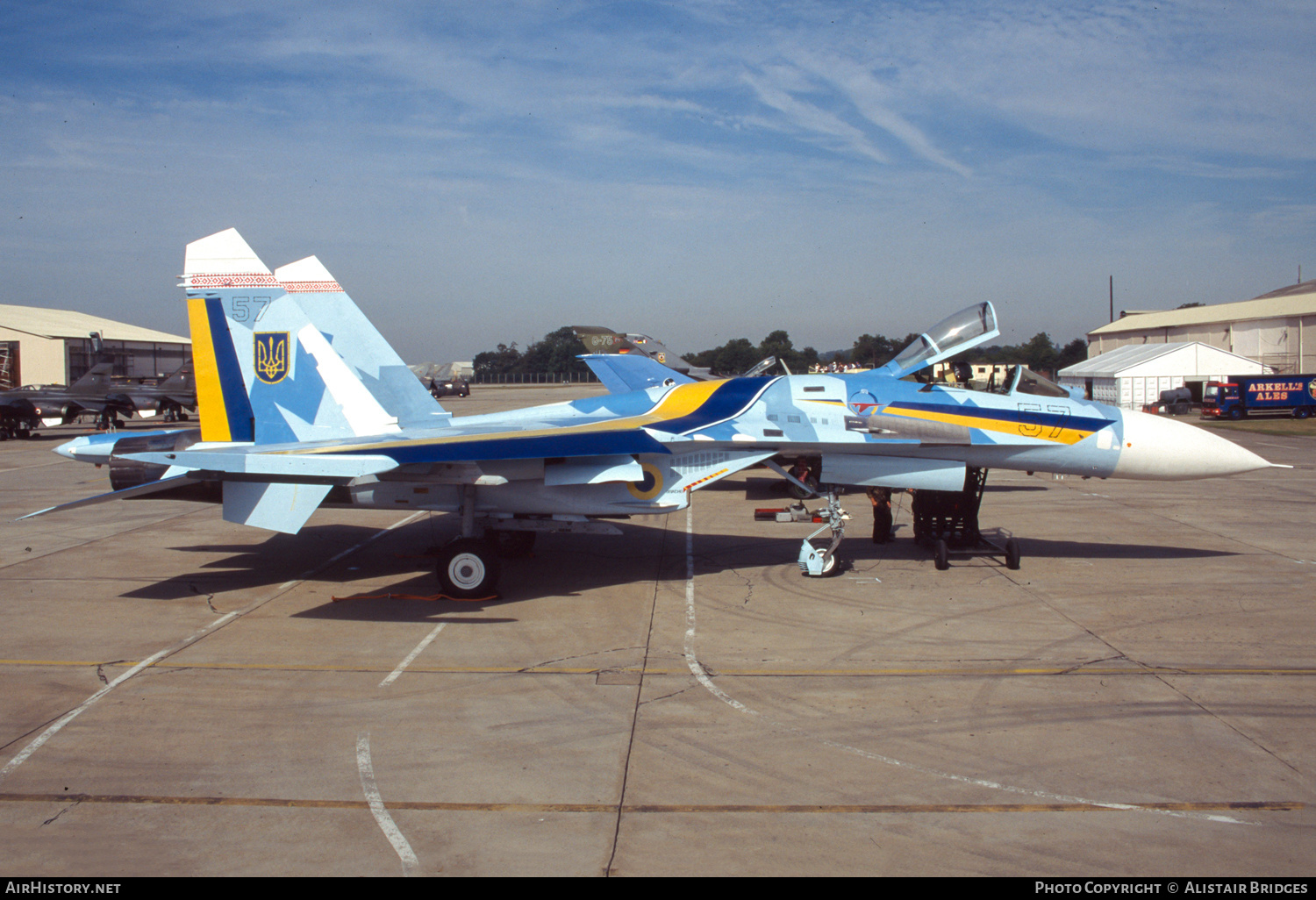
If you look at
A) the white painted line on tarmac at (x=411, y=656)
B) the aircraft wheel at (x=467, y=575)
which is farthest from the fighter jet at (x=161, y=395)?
the white painted line on tarmac at (x=411, y=656)

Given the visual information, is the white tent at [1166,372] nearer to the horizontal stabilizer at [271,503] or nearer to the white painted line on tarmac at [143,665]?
the white painted line on tarmac at [143,665]

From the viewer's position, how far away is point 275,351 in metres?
10.9

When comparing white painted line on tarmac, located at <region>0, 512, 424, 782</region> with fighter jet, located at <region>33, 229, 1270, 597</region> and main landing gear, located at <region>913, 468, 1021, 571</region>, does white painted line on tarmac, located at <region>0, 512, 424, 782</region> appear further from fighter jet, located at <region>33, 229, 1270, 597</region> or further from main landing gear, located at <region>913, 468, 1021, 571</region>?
main landing gear, located at <region>913, 468, 1021, 571</region>

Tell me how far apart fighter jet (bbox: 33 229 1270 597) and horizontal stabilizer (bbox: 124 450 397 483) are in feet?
0.09

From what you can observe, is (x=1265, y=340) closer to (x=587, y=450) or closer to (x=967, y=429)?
(x=967, y=429)

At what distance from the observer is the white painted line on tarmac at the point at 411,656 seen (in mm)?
7059

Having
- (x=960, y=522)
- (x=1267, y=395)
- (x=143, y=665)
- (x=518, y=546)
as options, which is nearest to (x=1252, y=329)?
(x=1267, y=395)

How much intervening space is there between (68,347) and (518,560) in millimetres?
62271

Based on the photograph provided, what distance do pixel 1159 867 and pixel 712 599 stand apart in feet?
18.5

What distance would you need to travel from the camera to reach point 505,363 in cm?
13550

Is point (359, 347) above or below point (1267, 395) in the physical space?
above

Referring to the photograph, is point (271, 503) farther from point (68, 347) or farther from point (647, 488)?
point (68, 347)

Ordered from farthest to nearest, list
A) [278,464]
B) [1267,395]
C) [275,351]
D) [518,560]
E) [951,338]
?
[1267,395] → [518,560] → [275,351] → [951,338] → [278,464]
